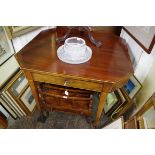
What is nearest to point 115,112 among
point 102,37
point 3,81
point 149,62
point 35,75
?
point 149,62

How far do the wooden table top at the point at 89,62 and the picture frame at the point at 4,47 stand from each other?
0.17 meters

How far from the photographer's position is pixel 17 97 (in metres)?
1.14

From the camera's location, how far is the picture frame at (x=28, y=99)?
1222mm

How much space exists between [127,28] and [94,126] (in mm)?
785

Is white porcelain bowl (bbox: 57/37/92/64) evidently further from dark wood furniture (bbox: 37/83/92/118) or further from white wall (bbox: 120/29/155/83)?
white wall (bbox: 120/29/155/83)

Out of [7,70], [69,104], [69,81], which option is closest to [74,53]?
[69,81]

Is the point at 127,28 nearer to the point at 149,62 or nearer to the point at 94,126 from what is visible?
the point at 149,62

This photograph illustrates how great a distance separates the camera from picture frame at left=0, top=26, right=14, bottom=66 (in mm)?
1017

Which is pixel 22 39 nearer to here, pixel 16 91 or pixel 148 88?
pixel 16 91

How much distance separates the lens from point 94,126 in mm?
1300

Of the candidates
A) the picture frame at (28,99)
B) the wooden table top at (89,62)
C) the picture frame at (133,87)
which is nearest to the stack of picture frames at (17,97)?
the picture frame at (28,99)

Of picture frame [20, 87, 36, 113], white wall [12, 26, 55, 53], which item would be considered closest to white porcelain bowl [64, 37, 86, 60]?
white wall [12, 26, 55, 53]

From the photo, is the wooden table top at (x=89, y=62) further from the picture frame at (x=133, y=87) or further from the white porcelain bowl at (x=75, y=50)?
→ the picture frame at (x=133, y=87)

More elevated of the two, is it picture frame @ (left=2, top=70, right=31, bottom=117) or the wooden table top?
the wooden table top
